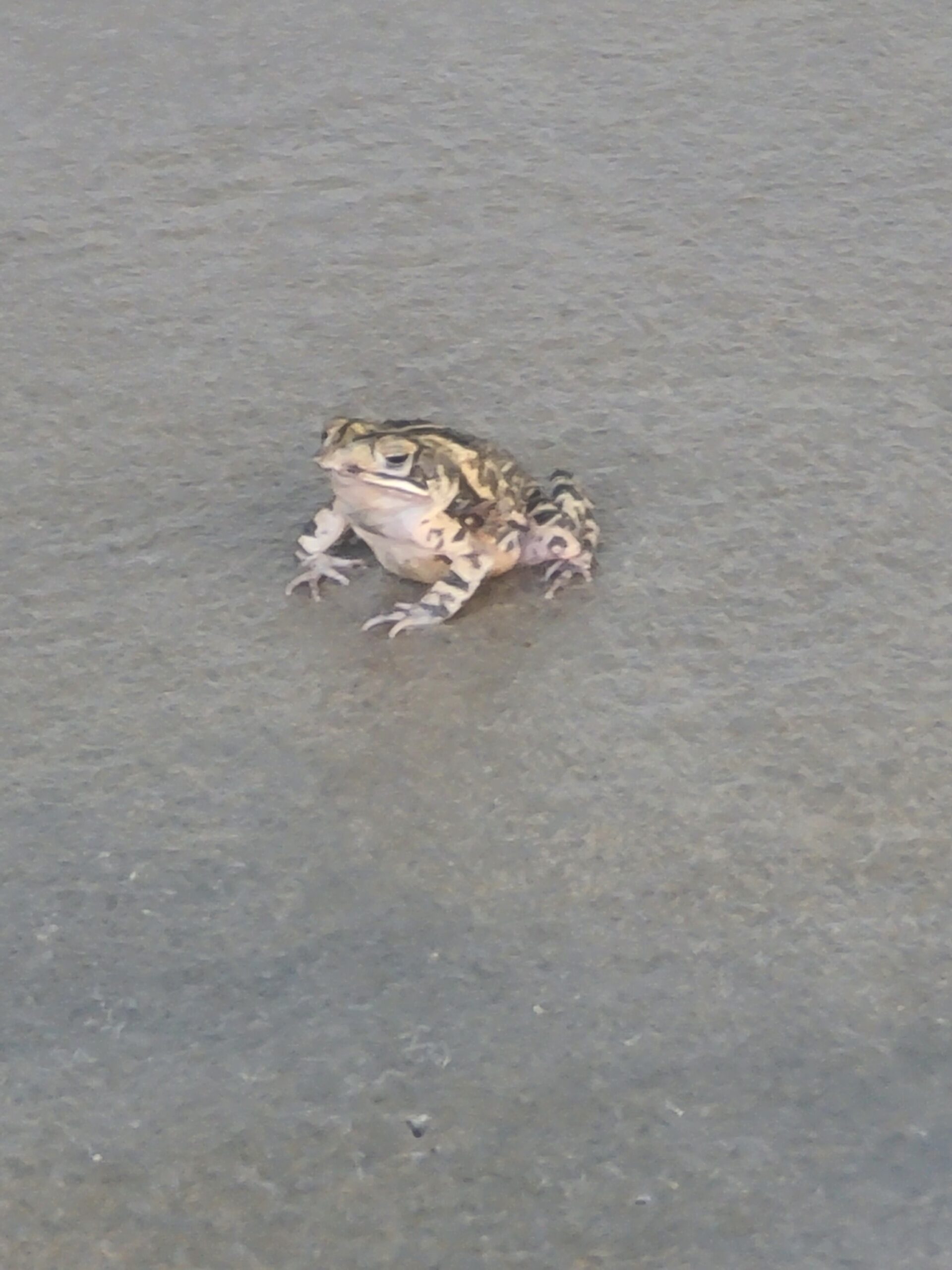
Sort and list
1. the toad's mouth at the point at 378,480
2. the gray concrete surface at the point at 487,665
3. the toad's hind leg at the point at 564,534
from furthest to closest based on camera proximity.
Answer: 1. the toad's hind leg at the point at 564,534
2. the toad's mouth at the point at 378,480
3. the gray concrete surface at the point at 487,665

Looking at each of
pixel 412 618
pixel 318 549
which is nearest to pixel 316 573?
pixel 318 549

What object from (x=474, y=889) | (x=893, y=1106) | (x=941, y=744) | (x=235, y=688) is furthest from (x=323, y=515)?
(x=893, y=1106)

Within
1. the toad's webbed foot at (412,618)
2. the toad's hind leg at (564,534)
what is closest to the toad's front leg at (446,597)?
the toad's webbed foot at (412,618)

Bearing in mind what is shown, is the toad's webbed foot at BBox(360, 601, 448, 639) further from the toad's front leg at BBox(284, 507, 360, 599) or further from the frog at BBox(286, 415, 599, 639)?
the toad's front leg at BBox(284, 507, 360, 599)

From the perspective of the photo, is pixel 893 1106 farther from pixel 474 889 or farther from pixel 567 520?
pixel 567 520

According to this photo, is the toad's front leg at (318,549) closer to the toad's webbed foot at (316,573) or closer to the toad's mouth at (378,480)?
the toad's webbed foot at (316,573)

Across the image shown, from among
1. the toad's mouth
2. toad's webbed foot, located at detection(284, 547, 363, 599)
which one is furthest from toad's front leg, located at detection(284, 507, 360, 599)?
the toad's mouth

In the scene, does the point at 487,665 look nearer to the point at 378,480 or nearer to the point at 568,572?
the point at 568,572
